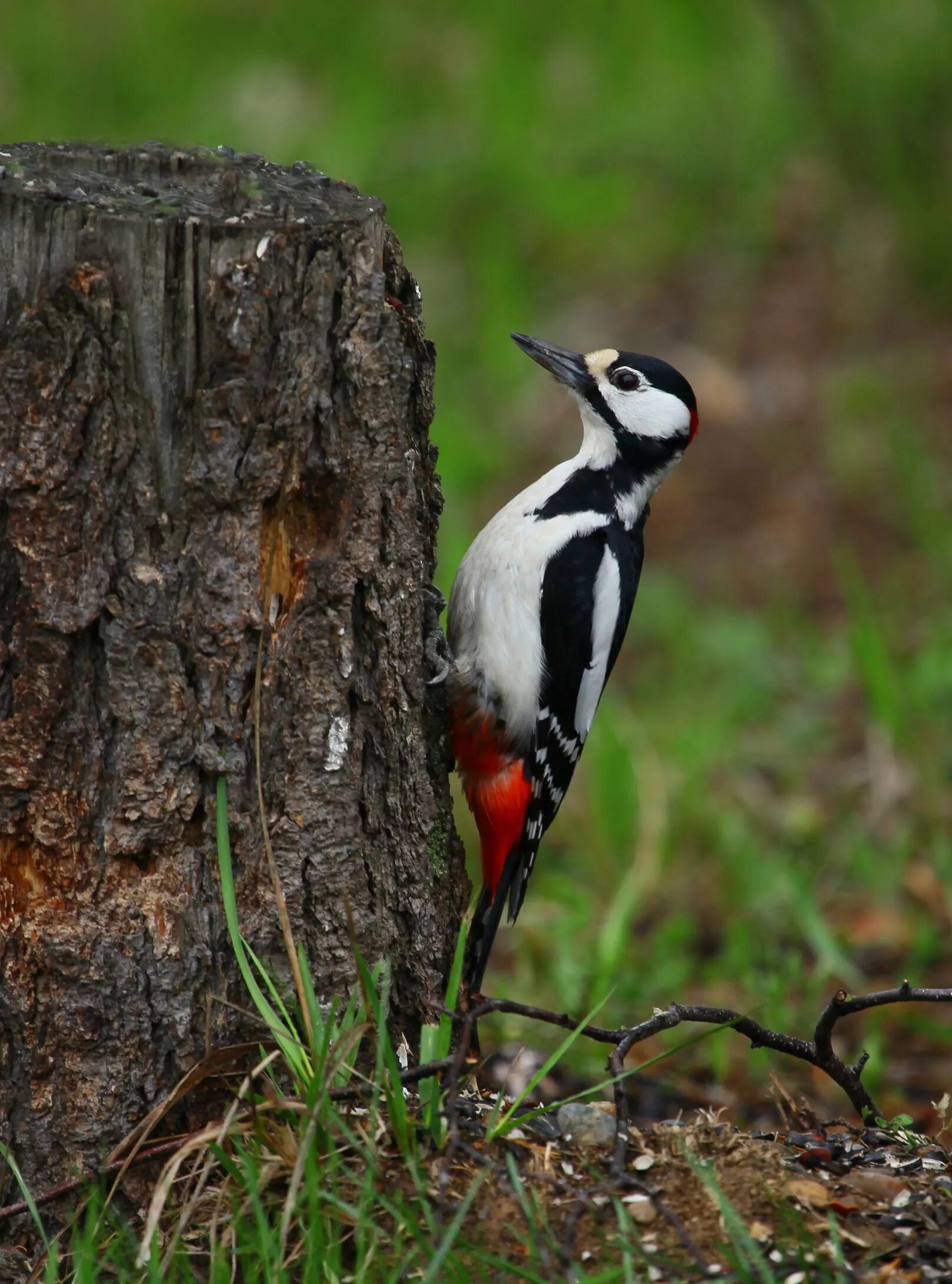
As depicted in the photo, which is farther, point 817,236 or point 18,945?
point 817,236

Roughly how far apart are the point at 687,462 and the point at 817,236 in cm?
194

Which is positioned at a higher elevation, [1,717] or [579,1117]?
[1,717]

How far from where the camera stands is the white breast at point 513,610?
337 cm

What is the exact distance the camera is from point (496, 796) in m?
3.41

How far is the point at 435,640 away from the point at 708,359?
17.2 feet

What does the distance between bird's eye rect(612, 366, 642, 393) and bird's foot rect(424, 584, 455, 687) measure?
873 millimetres

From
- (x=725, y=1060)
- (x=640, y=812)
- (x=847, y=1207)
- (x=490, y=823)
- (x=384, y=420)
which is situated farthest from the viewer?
(x=640, y=812)

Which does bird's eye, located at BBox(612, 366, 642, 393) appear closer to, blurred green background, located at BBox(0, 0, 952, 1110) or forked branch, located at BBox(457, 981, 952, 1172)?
blurred green background, located at BBox(0, 0, 952, 1110)

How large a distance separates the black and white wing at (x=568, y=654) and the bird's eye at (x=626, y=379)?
Answer: 0.38 metres

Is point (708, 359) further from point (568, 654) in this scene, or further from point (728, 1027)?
point (728, 1027)

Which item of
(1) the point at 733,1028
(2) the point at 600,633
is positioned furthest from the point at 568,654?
(1) the point at 733,1028

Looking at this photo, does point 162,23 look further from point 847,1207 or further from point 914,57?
point 847,1207

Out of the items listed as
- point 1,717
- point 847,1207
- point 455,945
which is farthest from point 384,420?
point 847,1207

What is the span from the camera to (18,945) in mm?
2363
